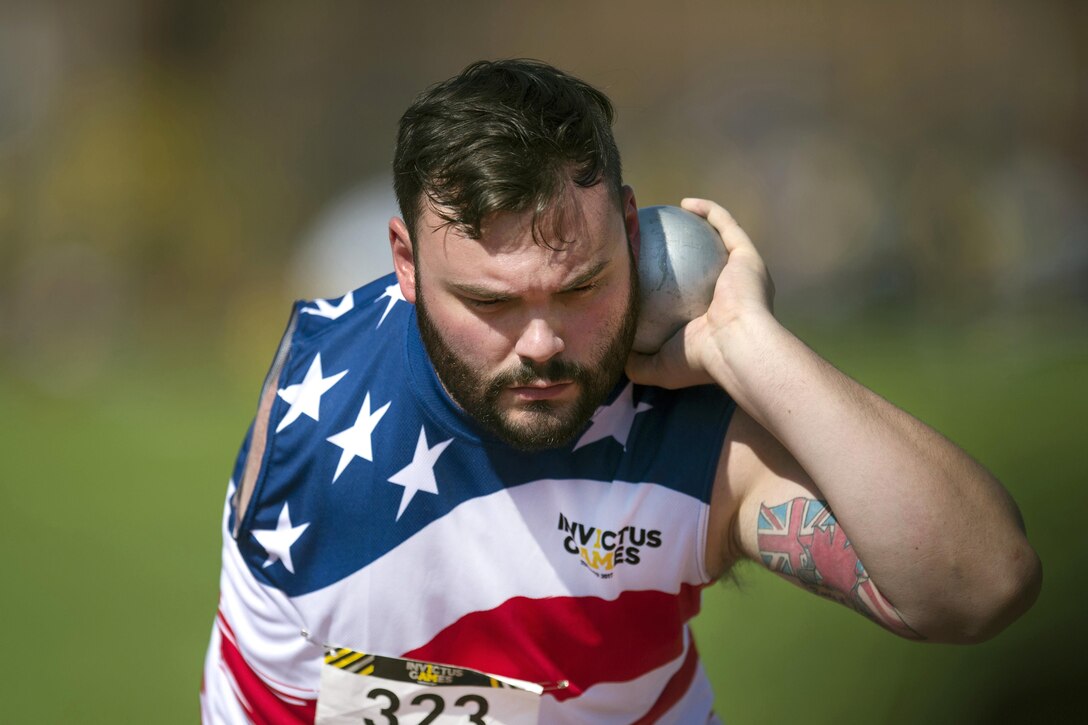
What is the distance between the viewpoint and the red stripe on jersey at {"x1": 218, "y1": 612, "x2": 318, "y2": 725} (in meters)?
2.57

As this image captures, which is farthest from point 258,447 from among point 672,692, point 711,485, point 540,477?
point 672,692

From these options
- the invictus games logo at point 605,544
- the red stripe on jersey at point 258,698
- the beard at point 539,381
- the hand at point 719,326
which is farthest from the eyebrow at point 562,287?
the red stripe on jersey at point 258,698

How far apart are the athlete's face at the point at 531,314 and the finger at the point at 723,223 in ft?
0.96

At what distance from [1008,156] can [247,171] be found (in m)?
9.00

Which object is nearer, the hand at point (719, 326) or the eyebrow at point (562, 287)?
the eyebrow at point (562, 287)

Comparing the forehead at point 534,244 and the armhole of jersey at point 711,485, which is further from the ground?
the forehead at point 534,244

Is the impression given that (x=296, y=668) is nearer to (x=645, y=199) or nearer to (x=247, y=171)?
(x=645, y=199)

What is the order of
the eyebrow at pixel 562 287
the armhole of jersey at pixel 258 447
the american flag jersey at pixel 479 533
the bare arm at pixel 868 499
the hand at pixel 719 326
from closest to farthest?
Result: 1. the bare arm at pixel 868 499
2. the eyebrow at pixel 562 287
3. the hand at pixel 719 326
4. the american flag jersey at pixel 479 533
5. the armhole of jersey at pixel 258 447

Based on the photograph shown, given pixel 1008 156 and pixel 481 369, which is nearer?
pixel 481 369

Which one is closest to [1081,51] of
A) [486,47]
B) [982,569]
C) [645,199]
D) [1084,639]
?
[645,199]

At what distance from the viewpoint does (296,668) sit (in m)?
2.52

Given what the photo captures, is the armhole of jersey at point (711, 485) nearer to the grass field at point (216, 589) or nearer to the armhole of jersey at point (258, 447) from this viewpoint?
the grass field at point (216, 589)

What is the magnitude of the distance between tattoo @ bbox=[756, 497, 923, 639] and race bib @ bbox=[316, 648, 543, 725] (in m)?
0.63

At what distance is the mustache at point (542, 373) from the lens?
2096 millimetres
